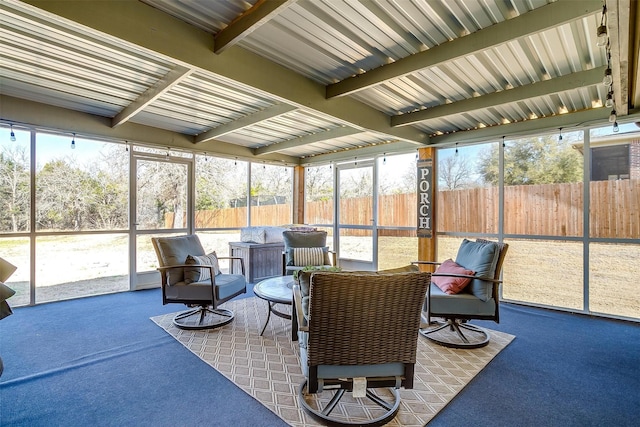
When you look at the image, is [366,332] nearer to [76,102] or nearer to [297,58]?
[297,58]

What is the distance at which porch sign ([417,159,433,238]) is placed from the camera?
5.21 metres

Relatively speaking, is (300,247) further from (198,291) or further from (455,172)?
(455,172)

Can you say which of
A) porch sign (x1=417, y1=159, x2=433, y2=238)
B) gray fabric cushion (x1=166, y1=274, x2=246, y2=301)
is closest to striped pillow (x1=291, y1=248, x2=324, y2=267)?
gray fabric cushion (x1=166, y1=274, x2=246, y2=301)

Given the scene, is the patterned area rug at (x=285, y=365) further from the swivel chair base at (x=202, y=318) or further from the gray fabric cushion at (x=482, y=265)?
the gray fabric cushion at (x=482, y=265)

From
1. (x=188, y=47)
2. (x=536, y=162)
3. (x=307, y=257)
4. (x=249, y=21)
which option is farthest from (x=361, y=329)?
(x=536, y=162)

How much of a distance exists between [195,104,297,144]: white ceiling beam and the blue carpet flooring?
9.13 ft

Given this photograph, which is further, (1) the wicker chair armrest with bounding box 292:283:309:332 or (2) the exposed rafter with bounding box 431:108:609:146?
(2) the exposed rafter with bounding box 431:108:609:146

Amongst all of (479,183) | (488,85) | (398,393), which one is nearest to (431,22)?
(488,85)

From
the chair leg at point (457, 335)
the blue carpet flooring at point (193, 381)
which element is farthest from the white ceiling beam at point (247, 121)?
the chair leg at point (457, 335)

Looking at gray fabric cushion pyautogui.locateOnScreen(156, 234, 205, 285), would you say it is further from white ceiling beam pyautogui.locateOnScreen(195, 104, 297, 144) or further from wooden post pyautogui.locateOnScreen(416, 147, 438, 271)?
wooden post pyautogui.locateOnScreen(416, 147, 438, 271)

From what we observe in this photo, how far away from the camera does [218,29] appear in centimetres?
235

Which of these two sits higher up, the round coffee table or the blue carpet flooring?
the round coffee table

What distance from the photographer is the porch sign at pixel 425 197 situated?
5.21 m

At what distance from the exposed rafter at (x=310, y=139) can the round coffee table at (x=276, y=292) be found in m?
2.35
